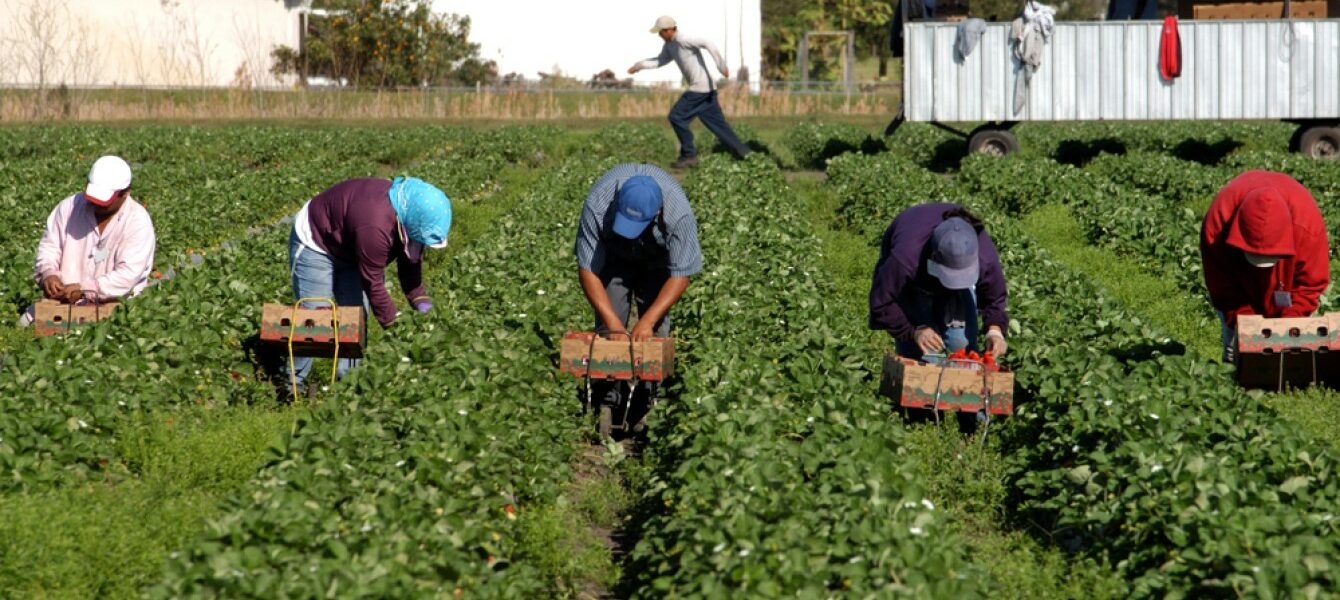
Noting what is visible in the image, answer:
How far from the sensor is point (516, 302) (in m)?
9.01

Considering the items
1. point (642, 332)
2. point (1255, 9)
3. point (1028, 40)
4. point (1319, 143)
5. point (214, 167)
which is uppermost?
point (1255, 9)

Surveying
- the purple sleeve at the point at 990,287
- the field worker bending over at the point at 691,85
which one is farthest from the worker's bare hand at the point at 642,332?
the field worker bending over at the point at 691,85

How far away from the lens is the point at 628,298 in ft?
25.9

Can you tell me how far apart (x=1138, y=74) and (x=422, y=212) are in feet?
54.1

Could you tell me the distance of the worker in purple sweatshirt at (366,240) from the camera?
7.65 metres

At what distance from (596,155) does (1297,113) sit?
10317 millimetres

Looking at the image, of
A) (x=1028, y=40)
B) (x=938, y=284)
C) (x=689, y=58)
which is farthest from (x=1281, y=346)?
(x=1028, y=40)

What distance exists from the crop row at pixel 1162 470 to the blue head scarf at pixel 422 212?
305 centimetres

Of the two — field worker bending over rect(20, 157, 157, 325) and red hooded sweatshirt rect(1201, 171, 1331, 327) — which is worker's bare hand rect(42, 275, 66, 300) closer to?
field worker bending over rect(20, 157, 157, 325)

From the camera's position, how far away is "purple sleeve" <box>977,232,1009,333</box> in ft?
24.1

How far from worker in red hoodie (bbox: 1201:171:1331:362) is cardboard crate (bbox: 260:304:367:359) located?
179 inches

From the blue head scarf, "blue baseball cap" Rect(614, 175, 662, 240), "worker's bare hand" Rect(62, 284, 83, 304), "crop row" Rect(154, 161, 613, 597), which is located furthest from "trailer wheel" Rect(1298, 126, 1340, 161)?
"worker's bare hand" Rect(62, 284, 83, 304)

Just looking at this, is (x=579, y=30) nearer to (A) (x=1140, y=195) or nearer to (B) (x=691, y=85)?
(B) (x=691, y=85)

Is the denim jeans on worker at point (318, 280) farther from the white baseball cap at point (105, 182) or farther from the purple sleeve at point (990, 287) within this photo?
the purple sleeve at point (990, 287)
